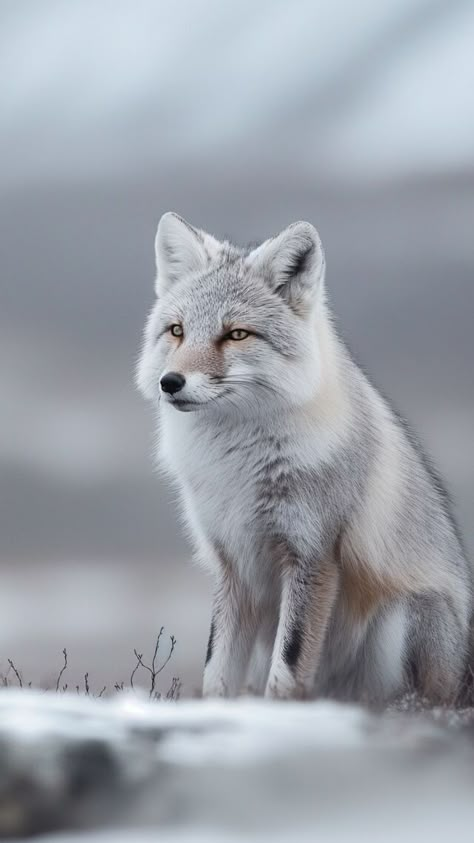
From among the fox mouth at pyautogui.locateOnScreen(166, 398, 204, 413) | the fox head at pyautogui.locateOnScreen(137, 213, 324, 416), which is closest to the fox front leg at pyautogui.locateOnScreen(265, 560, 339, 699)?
the fox head at pyautogui.locateOnScreen(137, 213, 324, 416)

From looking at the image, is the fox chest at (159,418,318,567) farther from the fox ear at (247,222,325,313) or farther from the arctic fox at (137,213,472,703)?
the fox ear at (247,222,325,313)

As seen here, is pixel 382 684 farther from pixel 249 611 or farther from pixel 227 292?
pixel 227 292

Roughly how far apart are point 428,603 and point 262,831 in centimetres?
335

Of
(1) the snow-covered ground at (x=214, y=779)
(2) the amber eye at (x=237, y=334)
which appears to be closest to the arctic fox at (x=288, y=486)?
(2) the amber eye at (x=237, y=334)

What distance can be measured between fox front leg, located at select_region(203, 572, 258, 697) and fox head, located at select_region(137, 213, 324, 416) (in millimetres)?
1296

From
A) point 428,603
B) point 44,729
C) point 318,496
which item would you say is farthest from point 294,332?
point 44,729

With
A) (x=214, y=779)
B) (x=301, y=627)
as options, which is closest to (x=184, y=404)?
(x=301, y=627)

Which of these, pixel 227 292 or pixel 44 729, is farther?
pixel 227 292

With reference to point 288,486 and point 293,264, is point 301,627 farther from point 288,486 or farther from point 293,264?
point 293,264

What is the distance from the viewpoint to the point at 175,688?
812 centimetres

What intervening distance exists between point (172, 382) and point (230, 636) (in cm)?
191

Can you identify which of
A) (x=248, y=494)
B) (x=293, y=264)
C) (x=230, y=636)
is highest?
(x=293, y=264)

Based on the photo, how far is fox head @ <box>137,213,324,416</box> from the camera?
6.32 metres

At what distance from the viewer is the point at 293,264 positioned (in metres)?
6.81
